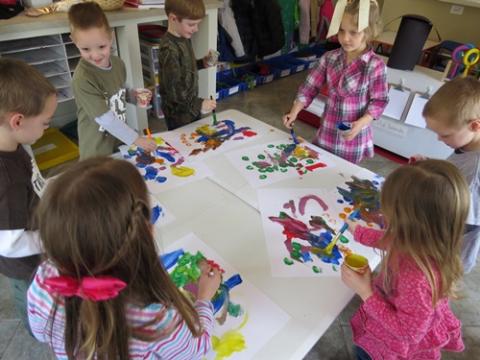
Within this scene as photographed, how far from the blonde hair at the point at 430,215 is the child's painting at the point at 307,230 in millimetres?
215

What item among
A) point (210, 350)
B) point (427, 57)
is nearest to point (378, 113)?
point (210, 350)

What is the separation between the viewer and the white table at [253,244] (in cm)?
72

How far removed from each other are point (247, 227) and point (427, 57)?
7.42 feet

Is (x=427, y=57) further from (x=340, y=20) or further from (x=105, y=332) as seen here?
(x=105, y=332)

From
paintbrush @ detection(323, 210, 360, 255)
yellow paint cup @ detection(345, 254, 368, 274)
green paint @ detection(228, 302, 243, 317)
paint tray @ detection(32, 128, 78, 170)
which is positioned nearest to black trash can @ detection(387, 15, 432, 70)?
paintbrush @ detection(323, 210, 360, 255)

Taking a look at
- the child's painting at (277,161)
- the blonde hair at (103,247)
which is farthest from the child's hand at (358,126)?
the blonde hair at (103,247)

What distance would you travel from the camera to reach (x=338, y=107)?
4.77 feet

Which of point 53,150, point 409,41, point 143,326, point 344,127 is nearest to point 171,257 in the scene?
point 143,326

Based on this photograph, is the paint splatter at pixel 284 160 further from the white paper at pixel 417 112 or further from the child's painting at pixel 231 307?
the white paper at pixel 417 112

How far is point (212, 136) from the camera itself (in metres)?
1.38

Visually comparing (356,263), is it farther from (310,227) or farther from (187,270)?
(187,270)

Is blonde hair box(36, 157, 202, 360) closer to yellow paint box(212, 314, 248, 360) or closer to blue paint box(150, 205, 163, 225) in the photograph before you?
yellow paint box(212, 314, 248, 360)

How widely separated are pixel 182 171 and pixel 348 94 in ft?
2.45

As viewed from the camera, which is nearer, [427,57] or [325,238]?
[325,238]
